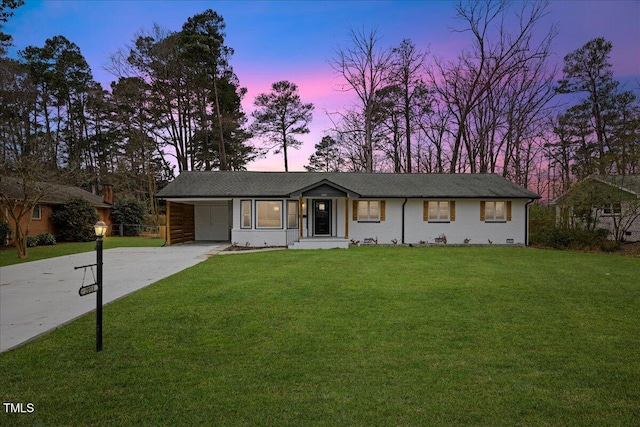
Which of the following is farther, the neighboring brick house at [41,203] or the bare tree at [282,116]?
the bare tree at [282,116]

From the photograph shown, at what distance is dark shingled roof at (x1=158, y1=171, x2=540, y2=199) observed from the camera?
52.7ft

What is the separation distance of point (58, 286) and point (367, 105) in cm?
2291

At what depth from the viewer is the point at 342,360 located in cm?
362

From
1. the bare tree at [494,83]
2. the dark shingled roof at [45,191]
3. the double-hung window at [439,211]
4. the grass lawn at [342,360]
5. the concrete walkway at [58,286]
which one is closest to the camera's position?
the grass lawn at [342,360]

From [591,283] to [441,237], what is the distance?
9.26 m

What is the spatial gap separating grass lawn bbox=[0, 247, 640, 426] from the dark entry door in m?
10.0

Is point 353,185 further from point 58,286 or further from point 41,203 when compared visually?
point 41,203

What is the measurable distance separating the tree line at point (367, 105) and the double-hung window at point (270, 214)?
11534 millimetres

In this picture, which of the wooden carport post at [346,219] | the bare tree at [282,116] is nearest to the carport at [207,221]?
the wooden carport post at [346,219]

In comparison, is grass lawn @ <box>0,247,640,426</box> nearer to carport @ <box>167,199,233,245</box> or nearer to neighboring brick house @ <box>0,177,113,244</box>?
carport @ <box>167,199,233,245</box>

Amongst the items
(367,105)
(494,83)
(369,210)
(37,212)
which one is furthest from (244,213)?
(494,83)

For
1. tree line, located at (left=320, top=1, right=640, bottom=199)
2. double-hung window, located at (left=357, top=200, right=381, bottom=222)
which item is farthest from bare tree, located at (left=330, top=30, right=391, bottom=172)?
double-hung window, located at (left=357, top=200, right=381, bottom=222)

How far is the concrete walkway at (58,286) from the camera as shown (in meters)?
4.88

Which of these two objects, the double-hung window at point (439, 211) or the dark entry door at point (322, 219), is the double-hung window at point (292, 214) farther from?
the double-hung window at point (439, 211)
